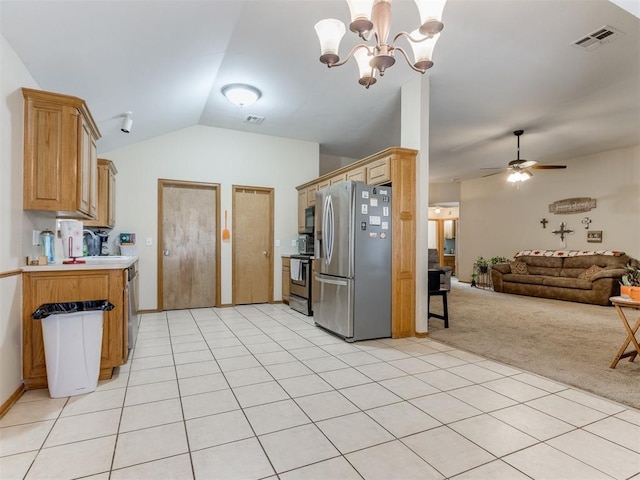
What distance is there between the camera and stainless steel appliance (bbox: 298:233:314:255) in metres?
5.80

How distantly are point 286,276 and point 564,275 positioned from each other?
6027mm

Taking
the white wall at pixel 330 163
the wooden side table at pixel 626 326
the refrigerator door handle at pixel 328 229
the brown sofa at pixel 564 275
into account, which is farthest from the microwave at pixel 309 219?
the brown sofa at pixel 564 275

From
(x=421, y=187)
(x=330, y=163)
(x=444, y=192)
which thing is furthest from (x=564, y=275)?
(x=330, y=163)

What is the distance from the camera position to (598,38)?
323 centimetres

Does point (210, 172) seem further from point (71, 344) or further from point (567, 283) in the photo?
point (567, 283)

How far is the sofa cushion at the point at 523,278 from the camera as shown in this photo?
7355 mm

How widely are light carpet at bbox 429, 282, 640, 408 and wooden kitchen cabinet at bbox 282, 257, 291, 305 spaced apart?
2536 millimetres

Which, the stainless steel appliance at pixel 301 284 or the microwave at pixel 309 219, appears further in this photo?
the microwave at pixel 309 219

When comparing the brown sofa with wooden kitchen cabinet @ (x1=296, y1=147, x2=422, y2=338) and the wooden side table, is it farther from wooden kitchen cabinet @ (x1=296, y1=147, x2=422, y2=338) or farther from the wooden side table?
wooden kitchen cabinet @ (x1=296, y1=147, x2=422, y2=338)

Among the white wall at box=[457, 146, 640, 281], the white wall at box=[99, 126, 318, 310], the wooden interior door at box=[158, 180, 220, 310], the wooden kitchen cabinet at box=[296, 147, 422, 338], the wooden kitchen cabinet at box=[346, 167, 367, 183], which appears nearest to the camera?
the wooden kitchen cabinet at box=[296, 147, 422, 338]

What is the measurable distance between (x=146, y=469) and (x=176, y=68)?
11.6 feet

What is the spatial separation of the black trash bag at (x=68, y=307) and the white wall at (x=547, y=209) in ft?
29.0

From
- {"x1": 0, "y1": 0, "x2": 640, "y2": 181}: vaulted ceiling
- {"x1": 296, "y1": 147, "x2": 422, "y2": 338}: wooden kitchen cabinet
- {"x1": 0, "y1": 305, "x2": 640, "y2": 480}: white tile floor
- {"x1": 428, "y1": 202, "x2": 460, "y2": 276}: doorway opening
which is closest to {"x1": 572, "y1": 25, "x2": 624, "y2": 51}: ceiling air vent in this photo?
{"x1": 0, "y1": 0, "x2": 640, "y2": 181}: vaulted ceiling

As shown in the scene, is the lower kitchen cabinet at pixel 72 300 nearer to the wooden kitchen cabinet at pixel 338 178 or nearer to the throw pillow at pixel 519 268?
the wooden kitchen cabinet at pixel 338 178
